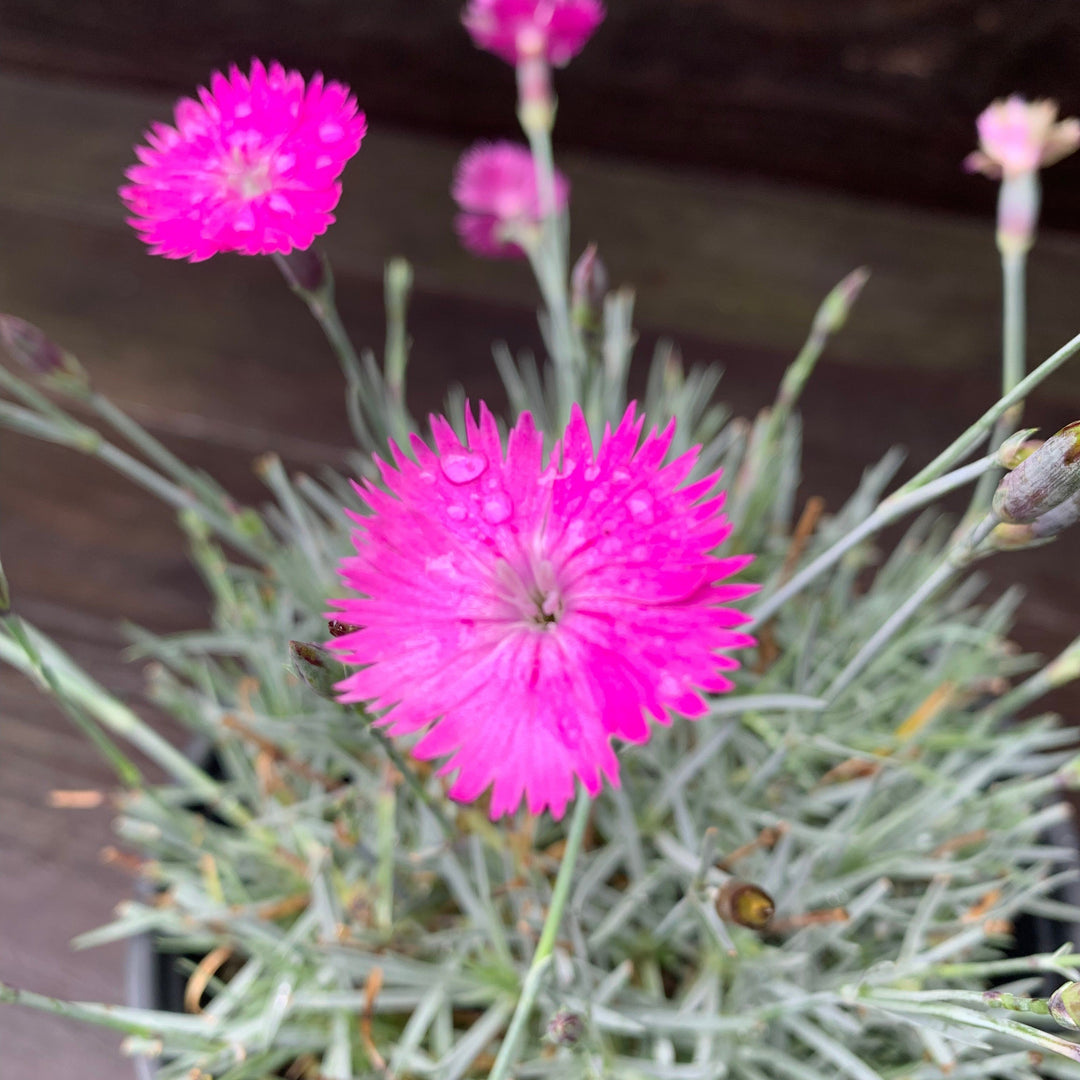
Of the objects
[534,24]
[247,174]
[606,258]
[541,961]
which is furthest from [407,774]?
[606,258]

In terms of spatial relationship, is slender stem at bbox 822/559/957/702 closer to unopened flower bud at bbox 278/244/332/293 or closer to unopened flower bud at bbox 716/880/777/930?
unopened flower bud at bbox 716/880/777/930

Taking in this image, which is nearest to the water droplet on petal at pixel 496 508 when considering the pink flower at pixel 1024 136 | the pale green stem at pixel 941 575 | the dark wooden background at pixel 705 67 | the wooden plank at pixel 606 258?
the pale green stem at pixel 941 575

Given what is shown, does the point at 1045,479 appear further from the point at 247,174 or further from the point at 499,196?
the point at 499,196

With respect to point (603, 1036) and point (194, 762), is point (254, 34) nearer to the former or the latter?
point (194, 762)

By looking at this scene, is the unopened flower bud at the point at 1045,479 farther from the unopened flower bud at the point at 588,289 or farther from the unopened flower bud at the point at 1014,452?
the unopened flower bud at the point at 588,289

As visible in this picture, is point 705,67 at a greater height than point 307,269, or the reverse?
point 705,67

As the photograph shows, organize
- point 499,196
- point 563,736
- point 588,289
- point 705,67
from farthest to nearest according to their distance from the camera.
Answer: point 705,67 → point 499,196 → point 588,289 → point 563,736

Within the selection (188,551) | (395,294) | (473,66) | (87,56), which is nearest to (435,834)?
(395,294)
